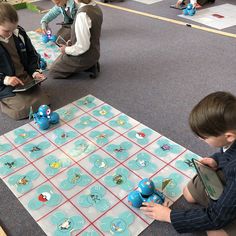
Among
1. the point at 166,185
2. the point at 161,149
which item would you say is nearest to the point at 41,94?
the point at 161,149

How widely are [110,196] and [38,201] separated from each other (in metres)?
0.26

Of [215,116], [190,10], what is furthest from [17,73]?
[190,10]

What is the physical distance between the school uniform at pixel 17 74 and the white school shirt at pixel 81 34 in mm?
248

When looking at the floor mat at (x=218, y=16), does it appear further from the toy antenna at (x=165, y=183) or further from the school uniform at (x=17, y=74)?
the toy antenna at (x=165, y=183)

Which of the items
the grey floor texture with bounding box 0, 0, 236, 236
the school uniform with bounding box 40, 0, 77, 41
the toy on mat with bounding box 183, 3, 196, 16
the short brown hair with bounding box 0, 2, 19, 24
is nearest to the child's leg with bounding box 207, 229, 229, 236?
the grey floor texture with bounding box 0, 0, 236, 236

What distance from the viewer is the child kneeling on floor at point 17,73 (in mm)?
1391

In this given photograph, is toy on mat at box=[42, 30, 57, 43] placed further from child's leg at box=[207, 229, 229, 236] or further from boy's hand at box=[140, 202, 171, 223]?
child's leg at box=[207, 229, 229, 236]

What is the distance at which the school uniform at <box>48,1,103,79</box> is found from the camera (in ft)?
5.08

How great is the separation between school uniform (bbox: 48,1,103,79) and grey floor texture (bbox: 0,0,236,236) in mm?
75

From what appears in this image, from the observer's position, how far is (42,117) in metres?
1.36

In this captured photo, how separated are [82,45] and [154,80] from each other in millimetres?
473

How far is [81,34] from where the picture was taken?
158 centimetres

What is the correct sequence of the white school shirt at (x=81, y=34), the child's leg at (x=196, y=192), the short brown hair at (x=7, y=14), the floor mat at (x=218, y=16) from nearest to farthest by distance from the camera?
1. the child's leg at (x=196, y=192)
2. the short brown hair at (x=7, y=14)
3. the white school shirt at (x=81, y=34)
4. the floor mat at (x=218, y=16)

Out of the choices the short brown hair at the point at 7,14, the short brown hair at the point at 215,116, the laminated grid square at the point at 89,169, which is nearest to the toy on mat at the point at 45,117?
the laminated grid square at the point at 89,169
